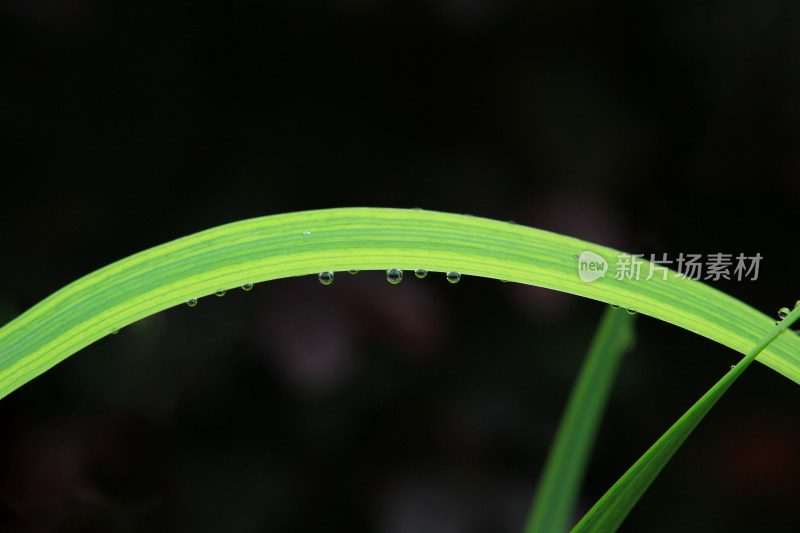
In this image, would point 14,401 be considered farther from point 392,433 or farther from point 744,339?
point 744,339

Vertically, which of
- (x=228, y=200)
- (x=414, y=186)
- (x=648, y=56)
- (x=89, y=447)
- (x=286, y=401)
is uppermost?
(x=648, y=56)

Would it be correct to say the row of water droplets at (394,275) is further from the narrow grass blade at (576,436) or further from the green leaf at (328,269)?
the narrow grass blade at (576,436)

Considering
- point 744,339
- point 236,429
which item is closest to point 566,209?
point 744,339

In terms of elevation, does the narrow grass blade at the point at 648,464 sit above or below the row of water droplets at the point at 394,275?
below

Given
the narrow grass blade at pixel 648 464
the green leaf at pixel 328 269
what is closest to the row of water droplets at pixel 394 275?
the green leaf at pixel 328 269

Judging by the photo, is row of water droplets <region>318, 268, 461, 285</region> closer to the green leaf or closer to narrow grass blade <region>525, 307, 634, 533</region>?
the green leaf

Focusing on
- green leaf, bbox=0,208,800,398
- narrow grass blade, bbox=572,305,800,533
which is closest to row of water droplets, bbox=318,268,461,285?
green leaf, bbox=0,208,800,398
